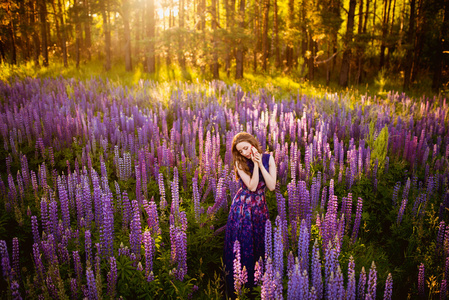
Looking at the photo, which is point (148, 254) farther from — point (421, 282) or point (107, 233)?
point (421, 282)

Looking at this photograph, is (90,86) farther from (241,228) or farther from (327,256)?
(327,256)

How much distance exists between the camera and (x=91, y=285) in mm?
2188

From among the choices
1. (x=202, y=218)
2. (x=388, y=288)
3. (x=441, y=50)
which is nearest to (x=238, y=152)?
(x=202, y=218)

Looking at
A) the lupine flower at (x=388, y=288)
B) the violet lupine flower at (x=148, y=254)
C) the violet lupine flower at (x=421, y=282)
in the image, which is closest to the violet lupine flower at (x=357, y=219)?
the violet lupine flower at (x=421, y=282)

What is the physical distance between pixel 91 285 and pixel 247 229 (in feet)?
5.05

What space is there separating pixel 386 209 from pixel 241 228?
268 centimetres

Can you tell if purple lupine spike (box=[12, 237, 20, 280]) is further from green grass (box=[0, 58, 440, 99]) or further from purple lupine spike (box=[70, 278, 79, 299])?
green grass (box=[0, 58, 440, 99])

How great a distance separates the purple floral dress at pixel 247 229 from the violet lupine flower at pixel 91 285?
1316mm

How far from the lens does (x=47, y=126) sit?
5.96 metres

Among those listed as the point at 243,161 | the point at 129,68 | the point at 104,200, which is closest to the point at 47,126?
the point at 104,200

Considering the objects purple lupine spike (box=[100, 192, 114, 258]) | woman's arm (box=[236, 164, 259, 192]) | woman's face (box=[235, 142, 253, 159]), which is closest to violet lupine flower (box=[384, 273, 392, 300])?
woman's arm (box=[236, 164, 259, 192])

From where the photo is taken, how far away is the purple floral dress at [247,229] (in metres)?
3.07

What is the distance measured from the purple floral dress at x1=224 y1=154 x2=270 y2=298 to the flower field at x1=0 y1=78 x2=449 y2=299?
0.18 m

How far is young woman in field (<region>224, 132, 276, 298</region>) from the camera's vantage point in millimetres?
3076
